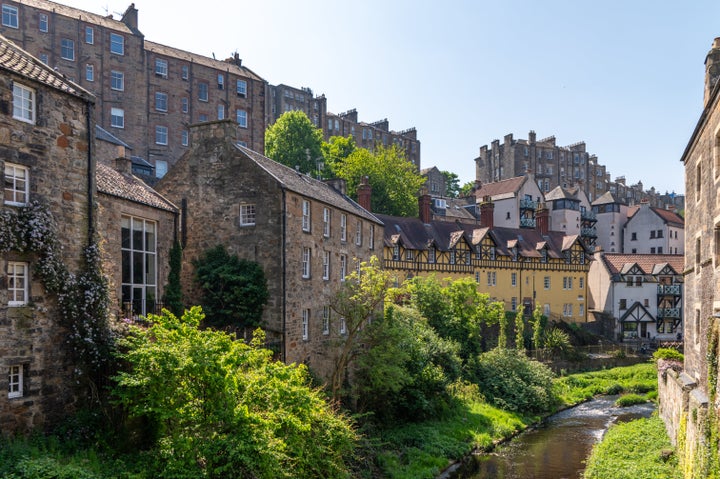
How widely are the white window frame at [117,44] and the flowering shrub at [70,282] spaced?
122 feet

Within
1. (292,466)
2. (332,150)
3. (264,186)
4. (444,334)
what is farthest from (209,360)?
(332,150)

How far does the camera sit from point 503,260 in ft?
179

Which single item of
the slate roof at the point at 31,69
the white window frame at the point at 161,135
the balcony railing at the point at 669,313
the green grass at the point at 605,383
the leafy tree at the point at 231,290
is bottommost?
the green grass at the point at 605,383

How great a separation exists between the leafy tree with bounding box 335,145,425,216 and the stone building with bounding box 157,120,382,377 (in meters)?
28.4

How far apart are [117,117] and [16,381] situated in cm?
3758

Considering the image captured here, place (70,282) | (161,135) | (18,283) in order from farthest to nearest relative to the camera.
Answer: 1. (161,135)
2. (70,282)
3. (18,283)

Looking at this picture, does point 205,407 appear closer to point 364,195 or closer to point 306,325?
point 306,325

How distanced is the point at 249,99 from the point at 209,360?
44294 millimetres

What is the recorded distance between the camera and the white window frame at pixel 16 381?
1505 cm

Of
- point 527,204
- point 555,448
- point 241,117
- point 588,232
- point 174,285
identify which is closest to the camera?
point 174,285

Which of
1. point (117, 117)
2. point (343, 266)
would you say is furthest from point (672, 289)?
point (117, 117)

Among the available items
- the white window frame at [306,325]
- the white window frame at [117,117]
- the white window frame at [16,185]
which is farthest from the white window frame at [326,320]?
the white window frame at [117,117]

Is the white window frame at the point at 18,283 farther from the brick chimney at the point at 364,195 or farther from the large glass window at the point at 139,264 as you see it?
the brick chimney at the point at 364,195

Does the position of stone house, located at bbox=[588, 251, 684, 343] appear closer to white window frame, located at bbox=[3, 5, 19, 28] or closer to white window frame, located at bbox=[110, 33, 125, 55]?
white window frame, located at bbox=[110, 33, 125, 55]
